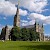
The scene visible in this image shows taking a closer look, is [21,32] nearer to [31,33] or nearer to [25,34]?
[25,34]

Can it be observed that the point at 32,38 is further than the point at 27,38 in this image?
Yes

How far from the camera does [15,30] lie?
136750mm

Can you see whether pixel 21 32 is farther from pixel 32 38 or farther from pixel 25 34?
pixel 32 38

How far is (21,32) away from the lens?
450 feet

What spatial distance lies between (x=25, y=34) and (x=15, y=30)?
7.66 meters

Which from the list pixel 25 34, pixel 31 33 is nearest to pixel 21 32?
pixel 25 34

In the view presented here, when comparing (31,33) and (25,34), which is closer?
(25,34)

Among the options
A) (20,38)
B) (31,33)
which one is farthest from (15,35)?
(31,33)

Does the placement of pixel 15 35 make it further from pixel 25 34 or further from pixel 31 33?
pixel 31 33

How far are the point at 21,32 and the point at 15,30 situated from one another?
4491 mm

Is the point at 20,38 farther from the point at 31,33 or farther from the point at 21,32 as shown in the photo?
the point at 31,33

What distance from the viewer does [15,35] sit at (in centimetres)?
13150

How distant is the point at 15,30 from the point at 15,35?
6182 millimetres

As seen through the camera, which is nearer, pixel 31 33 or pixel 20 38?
pixel 20 38
